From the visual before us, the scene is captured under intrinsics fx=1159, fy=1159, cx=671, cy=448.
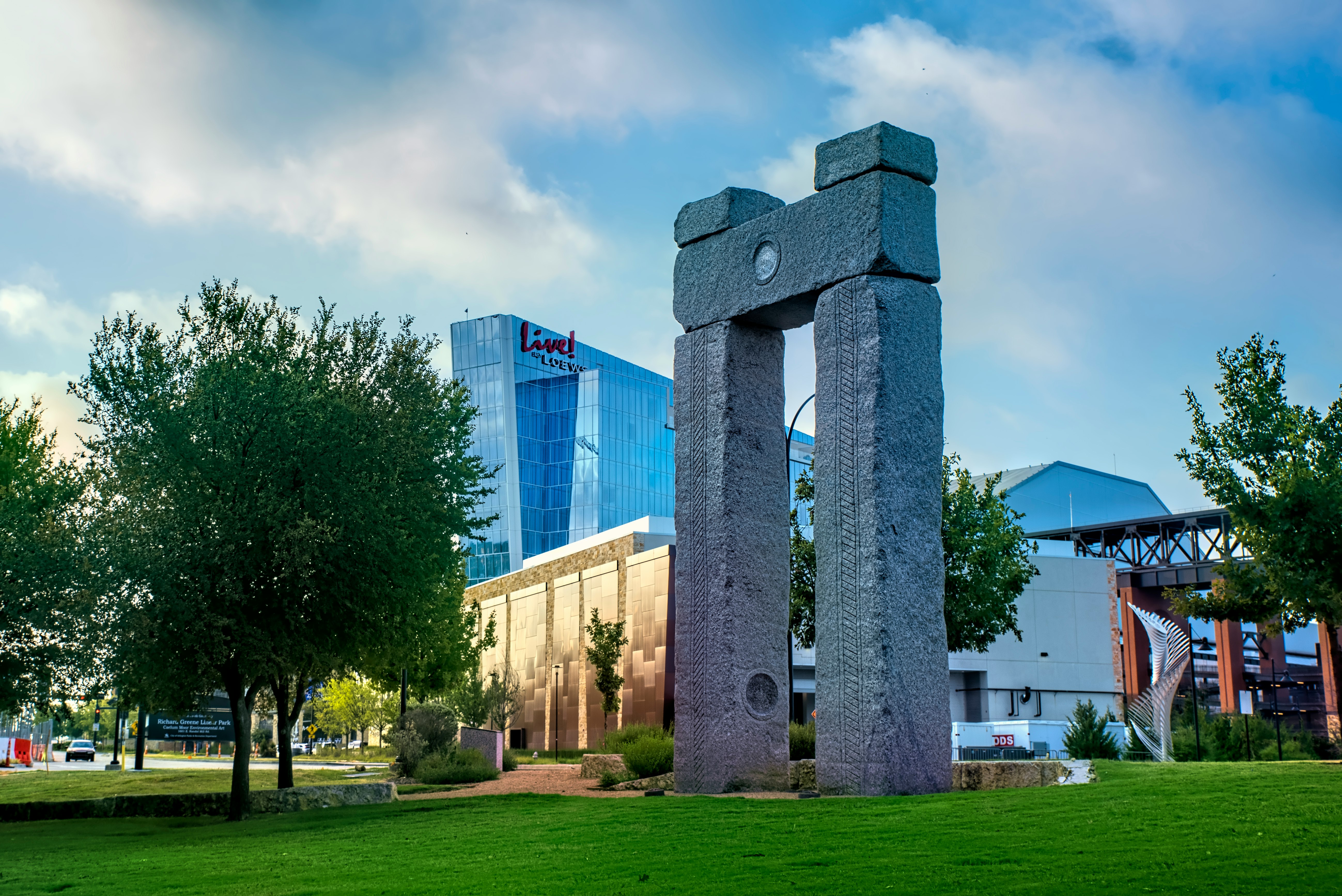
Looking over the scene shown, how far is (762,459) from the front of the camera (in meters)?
16.5

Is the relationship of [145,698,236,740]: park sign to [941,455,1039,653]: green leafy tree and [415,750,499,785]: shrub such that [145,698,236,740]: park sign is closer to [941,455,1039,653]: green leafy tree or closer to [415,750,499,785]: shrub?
[415,750,499,785]: shrub

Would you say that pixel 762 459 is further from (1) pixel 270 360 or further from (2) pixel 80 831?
(2) pixel 80 831

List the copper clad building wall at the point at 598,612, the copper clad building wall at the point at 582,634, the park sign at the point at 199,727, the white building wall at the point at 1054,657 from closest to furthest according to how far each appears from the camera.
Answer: the park sign at the point at 199,727 → the copper clad building wall at the point at 582,634 → the copper clad building wall at the point at 598,612 → the white building wall at the point at 1054,657

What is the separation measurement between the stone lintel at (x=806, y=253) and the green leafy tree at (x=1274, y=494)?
10822mm

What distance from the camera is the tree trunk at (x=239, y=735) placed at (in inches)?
736

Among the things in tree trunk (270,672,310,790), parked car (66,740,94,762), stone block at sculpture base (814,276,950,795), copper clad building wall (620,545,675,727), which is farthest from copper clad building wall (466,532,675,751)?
stone block at sculpture base (814,276,950,795)

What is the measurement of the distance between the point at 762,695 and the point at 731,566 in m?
1.86

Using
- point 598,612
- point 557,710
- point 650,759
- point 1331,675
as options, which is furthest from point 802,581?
point 1331,675

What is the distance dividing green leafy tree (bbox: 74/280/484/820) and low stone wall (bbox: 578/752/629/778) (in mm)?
4868

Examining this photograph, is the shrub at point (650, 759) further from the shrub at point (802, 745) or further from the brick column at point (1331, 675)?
the brick column at point (1331, 675)

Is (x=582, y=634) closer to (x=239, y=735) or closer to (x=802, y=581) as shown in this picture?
(x=802, y=581)

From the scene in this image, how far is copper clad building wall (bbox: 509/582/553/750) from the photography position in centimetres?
5581

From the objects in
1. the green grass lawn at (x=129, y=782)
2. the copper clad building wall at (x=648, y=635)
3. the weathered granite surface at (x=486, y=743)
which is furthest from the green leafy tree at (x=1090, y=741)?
the copper clad building wall at (x=648, y=635)

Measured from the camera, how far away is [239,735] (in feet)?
62.8
